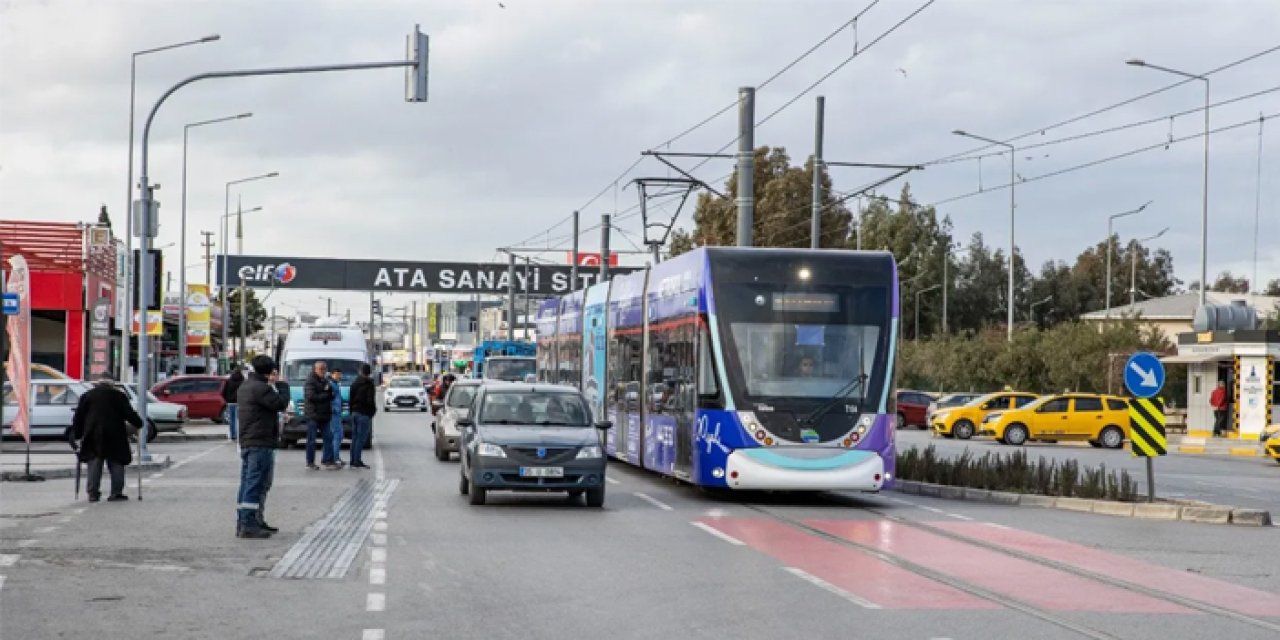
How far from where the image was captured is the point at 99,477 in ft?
69.6

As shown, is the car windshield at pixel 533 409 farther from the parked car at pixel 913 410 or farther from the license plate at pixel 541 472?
the parked car at pixel 913 410

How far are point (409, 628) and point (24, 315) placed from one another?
1401 cm

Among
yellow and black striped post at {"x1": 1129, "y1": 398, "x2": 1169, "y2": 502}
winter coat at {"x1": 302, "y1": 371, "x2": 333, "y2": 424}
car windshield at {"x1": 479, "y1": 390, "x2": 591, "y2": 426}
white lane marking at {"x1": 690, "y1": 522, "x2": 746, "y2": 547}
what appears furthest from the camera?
winter coat at {"x1": 302, "y1": 371, "x2": 333, "y2": 424}

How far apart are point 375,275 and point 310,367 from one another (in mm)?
48047

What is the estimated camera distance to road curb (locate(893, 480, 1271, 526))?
2070cm

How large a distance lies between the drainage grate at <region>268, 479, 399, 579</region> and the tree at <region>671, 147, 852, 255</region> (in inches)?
2390

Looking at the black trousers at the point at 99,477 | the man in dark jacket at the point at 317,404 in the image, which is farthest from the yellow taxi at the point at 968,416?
the black trousers at the point at 99,477

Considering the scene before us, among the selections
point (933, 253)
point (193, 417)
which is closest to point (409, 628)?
point (193, 417)

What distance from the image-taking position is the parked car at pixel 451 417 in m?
31.1

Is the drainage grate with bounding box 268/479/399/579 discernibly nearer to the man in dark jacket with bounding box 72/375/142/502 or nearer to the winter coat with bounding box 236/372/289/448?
the winter coat with bounding box 236/372/289/448

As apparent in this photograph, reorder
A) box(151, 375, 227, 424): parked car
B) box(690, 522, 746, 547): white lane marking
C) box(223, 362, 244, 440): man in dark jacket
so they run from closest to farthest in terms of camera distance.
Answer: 1. box(690, 522, 746, 547): white lane marking
2. box(223, 362, 244, 440): man in dark jacket
3. box(151, 375, 227, 424): parked car

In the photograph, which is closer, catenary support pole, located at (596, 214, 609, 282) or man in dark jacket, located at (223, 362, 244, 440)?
man in dark jacket, located at (223, 362, 244, 440)

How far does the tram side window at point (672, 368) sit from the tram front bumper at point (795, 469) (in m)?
1.36

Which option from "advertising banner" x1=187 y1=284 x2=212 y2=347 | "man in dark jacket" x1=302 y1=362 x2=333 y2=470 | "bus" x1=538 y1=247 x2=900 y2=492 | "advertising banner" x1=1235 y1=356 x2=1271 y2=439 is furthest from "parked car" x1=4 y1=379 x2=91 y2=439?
"advertising banner" x1=1235 y1=356 x2=1271 y2=439
